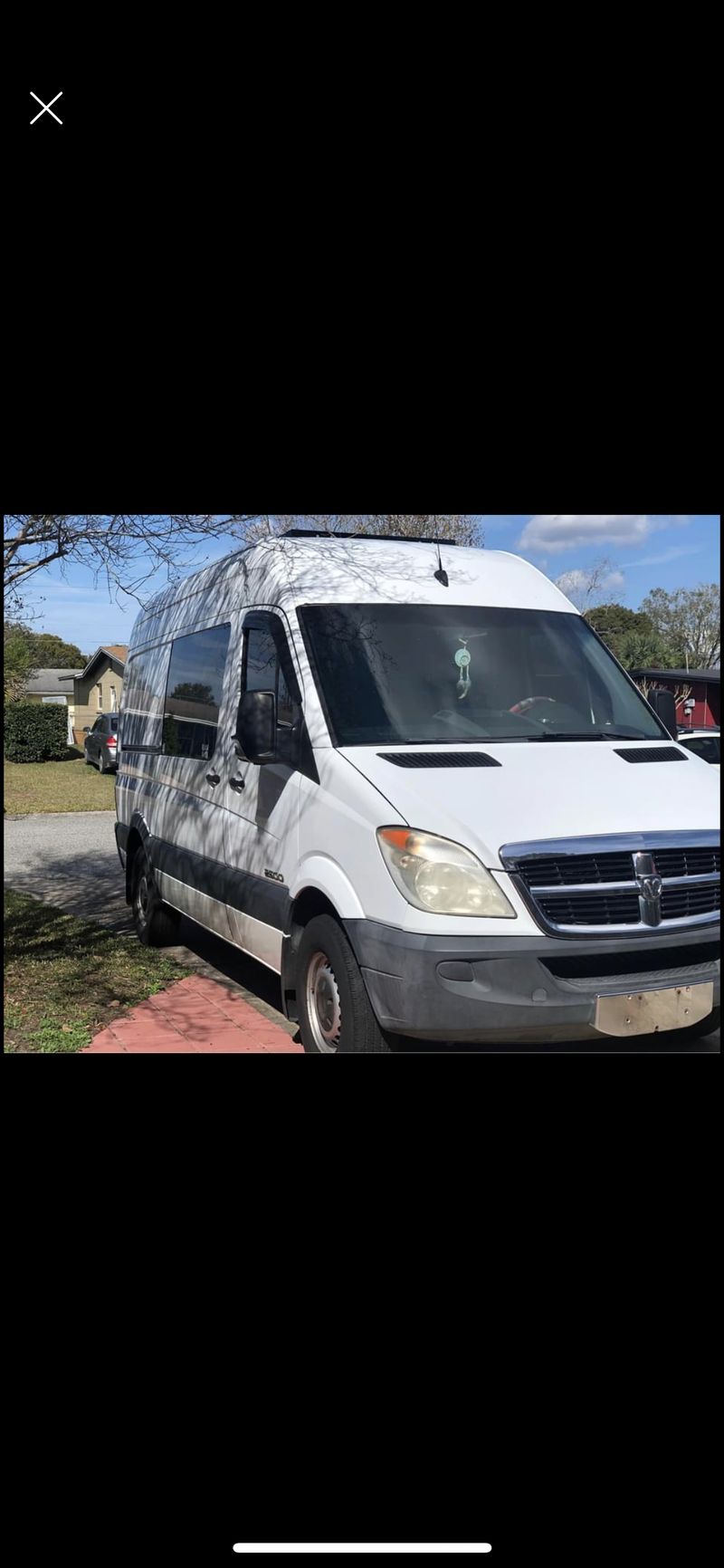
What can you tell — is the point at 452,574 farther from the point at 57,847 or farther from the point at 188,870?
the point at 57,847

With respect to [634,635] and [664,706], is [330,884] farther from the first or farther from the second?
[634,635]

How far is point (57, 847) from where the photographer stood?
1499 cm

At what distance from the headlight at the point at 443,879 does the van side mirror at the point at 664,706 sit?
6.49ft

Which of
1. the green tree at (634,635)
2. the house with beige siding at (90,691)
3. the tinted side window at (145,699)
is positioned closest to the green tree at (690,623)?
the green tree at (634,635)

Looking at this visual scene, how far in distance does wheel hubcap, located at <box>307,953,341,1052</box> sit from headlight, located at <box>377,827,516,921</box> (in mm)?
652

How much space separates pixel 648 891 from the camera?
4.23 metres

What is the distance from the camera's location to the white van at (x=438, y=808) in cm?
411

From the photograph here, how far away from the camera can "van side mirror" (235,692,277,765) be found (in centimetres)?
513

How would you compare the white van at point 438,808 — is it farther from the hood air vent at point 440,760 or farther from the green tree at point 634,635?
the green tree at point 634,635

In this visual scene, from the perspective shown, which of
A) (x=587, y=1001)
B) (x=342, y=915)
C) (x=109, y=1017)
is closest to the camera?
(x=587, y=1001)

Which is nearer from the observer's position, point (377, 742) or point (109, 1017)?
point (377, 742)

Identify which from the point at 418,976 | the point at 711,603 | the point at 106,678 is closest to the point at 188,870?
the point at 418,976

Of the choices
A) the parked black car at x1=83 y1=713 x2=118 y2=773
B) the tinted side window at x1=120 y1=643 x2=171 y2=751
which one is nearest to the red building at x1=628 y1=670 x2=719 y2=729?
the tinted side window at x1=120 y1=643 x2=171 y2=751
